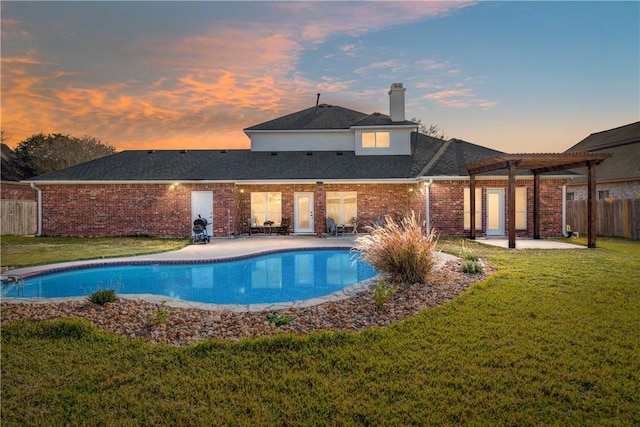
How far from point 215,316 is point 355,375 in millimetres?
2578

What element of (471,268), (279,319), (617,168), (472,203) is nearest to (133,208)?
(472,203)

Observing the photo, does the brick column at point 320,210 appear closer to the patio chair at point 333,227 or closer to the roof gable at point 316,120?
the patio chair at point 333,227

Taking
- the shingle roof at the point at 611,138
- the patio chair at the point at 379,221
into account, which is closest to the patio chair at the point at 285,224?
the patio chair at the point at 379,221

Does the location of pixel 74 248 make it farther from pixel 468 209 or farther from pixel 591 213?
pixel 591 213

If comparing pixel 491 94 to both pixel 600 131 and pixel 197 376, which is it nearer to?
pixel 600 131

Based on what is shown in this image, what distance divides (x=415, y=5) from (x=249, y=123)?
13.1 m

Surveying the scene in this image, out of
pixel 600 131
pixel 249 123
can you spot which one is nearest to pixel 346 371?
pixel 249 123

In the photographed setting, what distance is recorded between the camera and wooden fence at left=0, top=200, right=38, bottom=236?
19.5 metres

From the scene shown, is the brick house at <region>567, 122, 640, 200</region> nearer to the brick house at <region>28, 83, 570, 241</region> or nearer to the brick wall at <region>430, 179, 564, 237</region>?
the brick wall at <region>430, 179, 564, 237</region>

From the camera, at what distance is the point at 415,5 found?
39.0ft

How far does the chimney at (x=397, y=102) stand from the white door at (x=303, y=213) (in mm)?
6475

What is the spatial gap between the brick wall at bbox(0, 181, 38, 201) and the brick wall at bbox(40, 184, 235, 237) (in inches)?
343

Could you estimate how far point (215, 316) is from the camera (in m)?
5.40

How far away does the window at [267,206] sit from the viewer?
19281 mm
